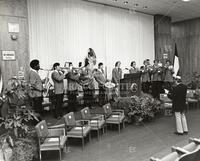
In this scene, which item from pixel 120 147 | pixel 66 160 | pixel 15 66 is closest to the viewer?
pixel 66 160

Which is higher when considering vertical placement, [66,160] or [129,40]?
[129,40]

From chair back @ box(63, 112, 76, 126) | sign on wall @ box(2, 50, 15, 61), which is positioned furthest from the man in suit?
sign on wall @ box(2, 50, 15, 61)

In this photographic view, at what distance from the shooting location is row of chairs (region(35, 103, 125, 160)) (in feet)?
15.8

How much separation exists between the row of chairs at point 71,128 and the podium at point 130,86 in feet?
4.39

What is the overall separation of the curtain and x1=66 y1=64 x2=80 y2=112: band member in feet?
4.25

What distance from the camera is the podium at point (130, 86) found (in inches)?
336

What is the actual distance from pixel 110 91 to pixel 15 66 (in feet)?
12.0

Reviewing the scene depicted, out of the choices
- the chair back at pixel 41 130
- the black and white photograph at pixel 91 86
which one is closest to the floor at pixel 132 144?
the black and white photograph at pixel 91 86

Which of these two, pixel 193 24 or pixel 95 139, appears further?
pixel 193 24

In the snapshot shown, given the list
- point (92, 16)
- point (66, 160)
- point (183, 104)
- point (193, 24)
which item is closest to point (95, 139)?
point (66, 160)

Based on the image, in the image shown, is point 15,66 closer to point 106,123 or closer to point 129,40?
point 106,123

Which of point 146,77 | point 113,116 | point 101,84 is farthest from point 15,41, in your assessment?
point 146,77

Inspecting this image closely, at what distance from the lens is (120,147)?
5.53m

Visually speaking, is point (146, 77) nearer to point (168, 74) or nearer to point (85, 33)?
point (168, 74)
